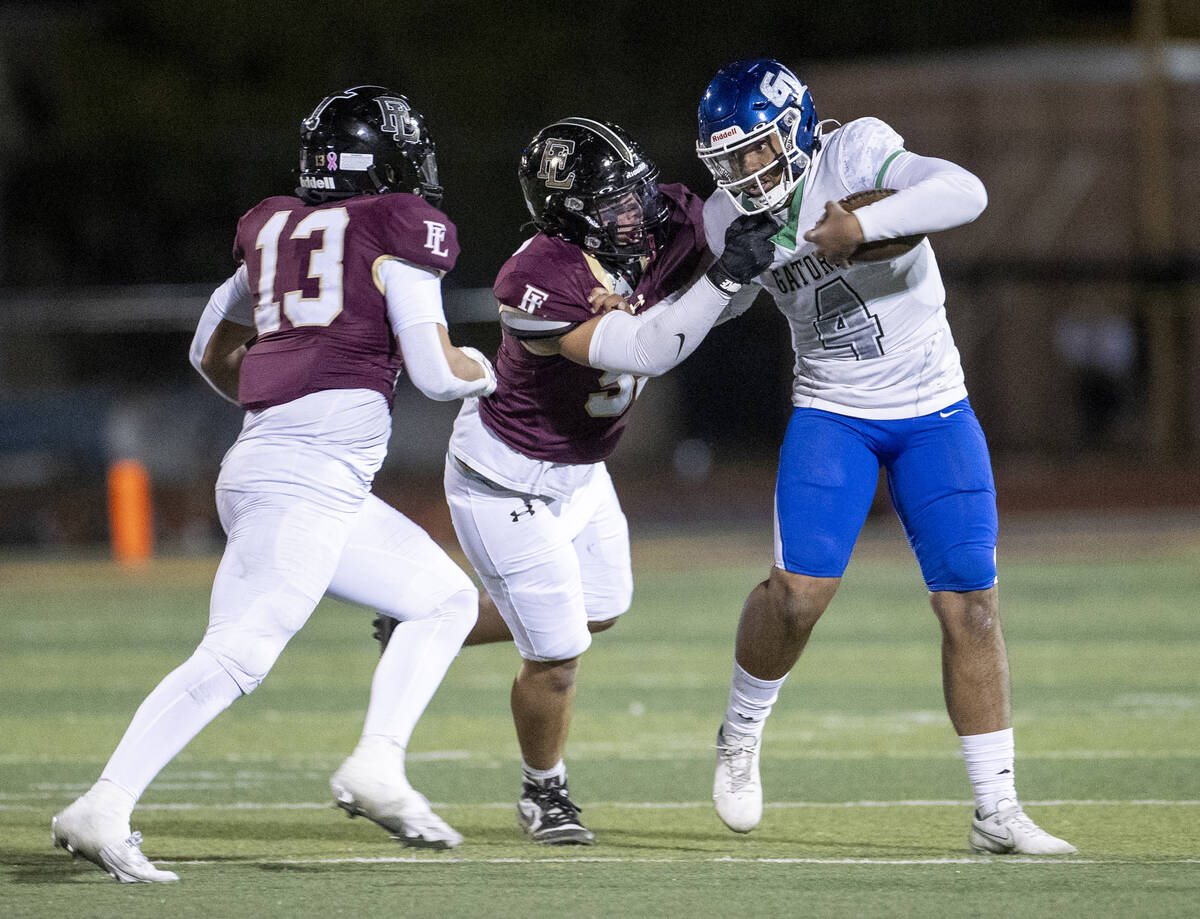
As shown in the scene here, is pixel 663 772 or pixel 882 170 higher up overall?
pixel 882 170

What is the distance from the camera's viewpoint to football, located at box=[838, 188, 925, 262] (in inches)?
174

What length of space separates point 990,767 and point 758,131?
1.74m

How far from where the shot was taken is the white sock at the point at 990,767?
14.6 ft

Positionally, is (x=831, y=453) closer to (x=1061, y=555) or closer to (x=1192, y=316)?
(x=1061, y=555)

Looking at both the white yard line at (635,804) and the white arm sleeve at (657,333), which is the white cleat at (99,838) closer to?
the white yard line at (635,804)

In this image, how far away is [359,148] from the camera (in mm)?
4418

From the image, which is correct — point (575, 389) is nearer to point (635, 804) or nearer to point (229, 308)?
point (229, 308)

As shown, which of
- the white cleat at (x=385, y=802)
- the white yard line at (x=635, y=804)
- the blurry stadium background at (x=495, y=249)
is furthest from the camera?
the blurry stadium background at (x=495, y=249)

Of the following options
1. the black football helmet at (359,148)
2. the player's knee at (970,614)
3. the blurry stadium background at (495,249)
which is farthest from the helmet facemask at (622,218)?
the blurry stadium background at (495,249)

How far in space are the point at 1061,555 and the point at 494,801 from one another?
9290mm

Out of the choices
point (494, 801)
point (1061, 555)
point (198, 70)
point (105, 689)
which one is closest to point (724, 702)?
point (494, 801)

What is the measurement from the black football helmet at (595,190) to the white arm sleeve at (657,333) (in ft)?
0.95

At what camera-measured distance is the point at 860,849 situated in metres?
4.55

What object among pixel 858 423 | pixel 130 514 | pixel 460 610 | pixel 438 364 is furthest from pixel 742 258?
pixel 130 514
